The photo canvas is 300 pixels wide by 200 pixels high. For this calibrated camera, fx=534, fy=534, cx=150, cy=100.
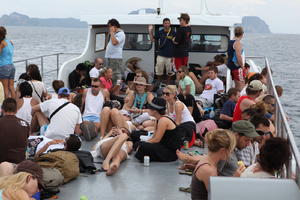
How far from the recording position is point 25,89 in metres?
8.98

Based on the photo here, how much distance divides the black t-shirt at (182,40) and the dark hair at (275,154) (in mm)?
8165

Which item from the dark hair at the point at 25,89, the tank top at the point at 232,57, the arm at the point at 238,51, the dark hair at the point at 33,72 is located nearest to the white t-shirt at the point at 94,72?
the dark hair at the point at 33,72

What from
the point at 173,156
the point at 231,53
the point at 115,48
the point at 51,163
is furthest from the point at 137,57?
the point at 51,163

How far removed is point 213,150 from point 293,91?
98.2ft

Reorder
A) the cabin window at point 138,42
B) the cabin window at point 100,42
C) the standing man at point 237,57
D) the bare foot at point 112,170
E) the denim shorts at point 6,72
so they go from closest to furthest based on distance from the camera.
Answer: the bare foot at point 112,170, the denim shorts at point 6,72, the standing man at point 237,57, the cabin window at point 138,42, the cabin window at point 100,42

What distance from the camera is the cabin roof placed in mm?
13297

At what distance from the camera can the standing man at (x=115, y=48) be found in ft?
40.2

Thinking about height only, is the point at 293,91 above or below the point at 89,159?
below

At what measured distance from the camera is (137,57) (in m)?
14.3

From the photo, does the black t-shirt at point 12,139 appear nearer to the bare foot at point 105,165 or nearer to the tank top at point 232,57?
the bare foot at point 105,165

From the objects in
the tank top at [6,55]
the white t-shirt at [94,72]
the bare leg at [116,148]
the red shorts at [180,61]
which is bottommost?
the bare leg at [116,148]

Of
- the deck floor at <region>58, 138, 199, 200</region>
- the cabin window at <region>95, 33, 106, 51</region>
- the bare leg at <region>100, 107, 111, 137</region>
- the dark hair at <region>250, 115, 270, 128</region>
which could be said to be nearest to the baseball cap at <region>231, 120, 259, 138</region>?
the dark hair at <region>250, 115, 270, 128</region>

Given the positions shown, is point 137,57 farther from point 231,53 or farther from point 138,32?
point 231,53

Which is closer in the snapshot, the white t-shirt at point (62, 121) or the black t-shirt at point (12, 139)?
the black t-shirt at point (12, 139)
